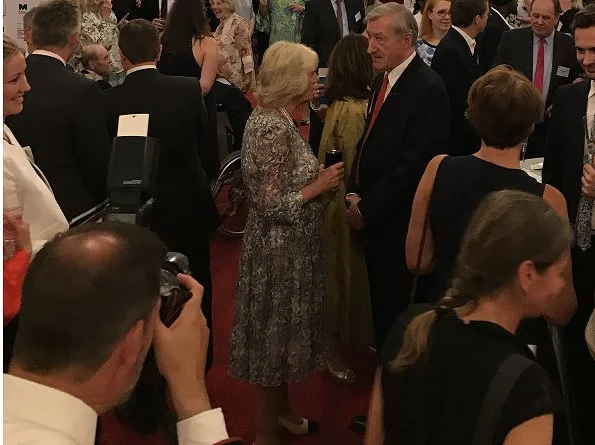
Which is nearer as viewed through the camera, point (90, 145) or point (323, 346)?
point (90, 145)

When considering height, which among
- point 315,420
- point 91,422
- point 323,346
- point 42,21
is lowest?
point 315,420

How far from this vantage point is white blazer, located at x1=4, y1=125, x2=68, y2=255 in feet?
6.38

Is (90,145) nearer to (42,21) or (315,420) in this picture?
(42,21)

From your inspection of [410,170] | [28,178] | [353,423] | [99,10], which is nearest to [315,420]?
[353,423]

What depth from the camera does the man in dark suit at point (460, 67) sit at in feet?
13.0

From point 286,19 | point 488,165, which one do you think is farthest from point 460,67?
point 286,19

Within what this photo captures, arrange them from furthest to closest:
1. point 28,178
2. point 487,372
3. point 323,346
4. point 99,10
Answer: point 99,10, point 323,346, point 28,178, point 487,372

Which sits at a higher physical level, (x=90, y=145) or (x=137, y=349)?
(x=137, y=349)

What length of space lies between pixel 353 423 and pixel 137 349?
2020 millimetres

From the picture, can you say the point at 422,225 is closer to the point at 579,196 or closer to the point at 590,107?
the point at 579,196

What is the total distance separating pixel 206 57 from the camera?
13.6ft

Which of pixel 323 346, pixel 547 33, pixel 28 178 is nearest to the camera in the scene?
pixel 28 178

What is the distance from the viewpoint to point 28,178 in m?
1.97

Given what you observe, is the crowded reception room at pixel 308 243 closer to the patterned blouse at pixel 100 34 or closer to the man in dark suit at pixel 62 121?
the man in dark suit at pixel 62 121
